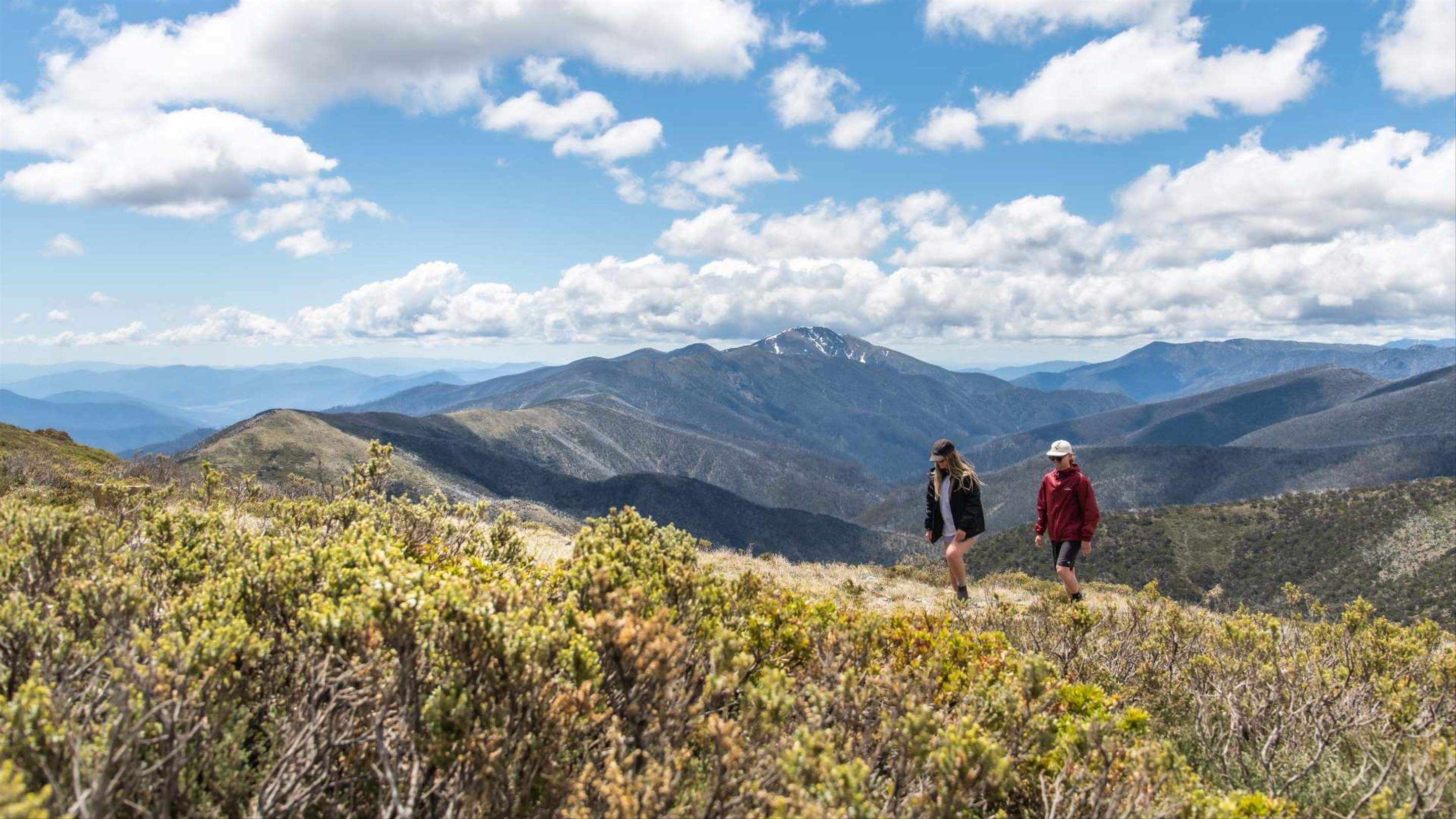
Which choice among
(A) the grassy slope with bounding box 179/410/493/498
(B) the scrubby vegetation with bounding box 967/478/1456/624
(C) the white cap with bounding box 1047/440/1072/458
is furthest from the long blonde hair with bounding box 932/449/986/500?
(A) the grassy slope with bounding box 179/410/493/498

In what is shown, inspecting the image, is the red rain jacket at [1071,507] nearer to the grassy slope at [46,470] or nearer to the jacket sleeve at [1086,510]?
the jacket sleeve at [1086,510]

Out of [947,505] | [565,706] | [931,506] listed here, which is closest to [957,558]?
[947,505]

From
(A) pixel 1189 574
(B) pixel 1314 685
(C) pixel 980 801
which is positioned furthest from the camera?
(A) pixel 1189 574

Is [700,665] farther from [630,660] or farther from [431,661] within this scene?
[431,661]

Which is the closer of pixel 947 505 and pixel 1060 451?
pixel 1060 451

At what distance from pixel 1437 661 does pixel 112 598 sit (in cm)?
1012

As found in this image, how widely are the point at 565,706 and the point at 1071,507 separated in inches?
359

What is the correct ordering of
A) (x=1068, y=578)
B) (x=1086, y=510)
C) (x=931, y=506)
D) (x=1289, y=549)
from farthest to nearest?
(x=1289, y=549) → (x=931, y=506) → (x=1086, y=510) → (x=1068, y=578)

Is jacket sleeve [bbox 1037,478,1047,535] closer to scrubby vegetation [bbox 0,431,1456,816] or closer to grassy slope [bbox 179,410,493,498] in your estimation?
scrubby vegetation [bbox 0,431,1456,816]

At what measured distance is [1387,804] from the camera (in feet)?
10.3

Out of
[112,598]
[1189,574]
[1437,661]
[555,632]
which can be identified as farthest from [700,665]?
[1189,574]

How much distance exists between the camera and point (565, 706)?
3244 millimetres

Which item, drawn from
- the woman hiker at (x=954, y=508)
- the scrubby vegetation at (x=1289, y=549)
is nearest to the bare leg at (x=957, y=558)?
the woman hiker at (x=954, y=508)

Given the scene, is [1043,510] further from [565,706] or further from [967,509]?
[565,706]
